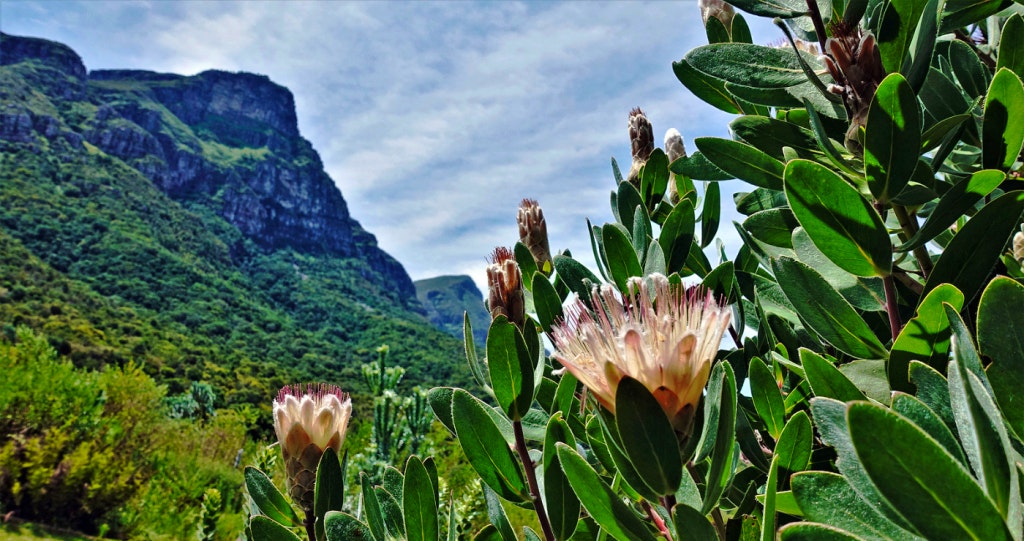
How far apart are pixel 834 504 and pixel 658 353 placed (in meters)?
0.18

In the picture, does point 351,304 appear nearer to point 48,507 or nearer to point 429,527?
point 48,507

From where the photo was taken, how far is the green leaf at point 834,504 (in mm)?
438

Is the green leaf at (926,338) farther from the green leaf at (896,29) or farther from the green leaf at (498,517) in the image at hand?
the green leaf at (498,517)

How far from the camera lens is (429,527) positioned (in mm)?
627

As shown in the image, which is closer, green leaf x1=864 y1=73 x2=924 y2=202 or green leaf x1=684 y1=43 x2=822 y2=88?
green leaf x1=864 y1=73 x2=924 y2=202

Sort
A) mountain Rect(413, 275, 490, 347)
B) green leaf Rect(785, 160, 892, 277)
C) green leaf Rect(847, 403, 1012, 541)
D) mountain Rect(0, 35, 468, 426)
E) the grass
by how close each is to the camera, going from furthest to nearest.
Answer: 1. mountain Rect(413, 275, 490, 347)
2. mountain Rect(0, 35, 468, 426)
3. the grass
4. green leaf Rect(785, 160, 892, 277)
5. green leaf Rect(847, 403, 1012, 541)

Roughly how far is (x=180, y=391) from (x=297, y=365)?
1574 cm

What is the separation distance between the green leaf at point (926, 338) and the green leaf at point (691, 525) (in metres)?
0.26

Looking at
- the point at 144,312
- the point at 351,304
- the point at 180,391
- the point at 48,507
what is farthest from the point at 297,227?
the point at 48,507

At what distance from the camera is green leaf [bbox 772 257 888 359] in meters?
0.56

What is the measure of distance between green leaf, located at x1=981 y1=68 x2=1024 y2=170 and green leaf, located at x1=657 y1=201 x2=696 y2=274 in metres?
0.35

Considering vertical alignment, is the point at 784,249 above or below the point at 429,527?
above

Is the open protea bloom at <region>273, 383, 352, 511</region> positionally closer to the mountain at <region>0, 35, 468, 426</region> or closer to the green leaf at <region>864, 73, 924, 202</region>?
the green leaf at <region>864, 73, 924, 202</region>

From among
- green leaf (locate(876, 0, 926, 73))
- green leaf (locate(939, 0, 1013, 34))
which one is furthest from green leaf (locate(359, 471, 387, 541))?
green leaf (locate(939, 0, 1013, 34))
